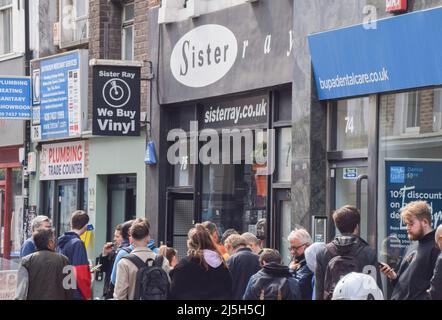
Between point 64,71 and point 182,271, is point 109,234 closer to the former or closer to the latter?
point 64,71

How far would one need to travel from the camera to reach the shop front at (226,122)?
17.3m

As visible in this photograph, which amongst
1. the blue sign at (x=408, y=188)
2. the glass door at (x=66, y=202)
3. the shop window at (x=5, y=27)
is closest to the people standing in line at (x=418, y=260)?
the blue sign at (x=408, y=188)

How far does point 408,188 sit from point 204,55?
6495 millimetres

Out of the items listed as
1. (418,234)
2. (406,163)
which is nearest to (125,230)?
(406,163)

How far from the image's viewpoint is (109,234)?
23172 millimetres

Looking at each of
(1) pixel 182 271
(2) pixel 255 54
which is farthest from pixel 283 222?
(1) pixel 182 271

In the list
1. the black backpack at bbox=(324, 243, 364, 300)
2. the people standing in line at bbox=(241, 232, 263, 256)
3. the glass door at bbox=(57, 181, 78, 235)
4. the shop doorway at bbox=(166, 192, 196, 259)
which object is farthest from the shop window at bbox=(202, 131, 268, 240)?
the black backpack at bbox=(324, 243, 364, 300)

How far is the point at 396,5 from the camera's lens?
549 inches

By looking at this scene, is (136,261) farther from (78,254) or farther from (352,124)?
(352,124)

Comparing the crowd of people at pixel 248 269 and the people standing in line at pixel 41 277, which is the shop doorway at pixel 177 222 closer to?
the crowd of people at pixel 248 269

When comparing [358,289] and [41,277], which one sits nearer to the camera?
[358,289]

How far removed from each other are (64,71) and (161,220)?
495 cm

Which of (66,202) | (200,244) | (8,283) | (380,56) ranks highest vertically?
A: (380,56)
